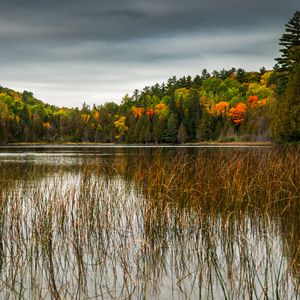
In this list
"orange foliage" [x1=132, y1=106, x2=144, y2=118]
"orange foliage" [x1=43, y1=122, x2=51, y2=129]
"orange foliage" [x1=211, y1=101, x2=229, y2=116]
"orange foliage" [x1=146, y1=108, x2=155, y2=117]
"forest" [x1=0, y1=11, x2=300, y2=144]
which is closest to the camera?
"forest" [x1=0, y1=11, x2=300, y2=144]

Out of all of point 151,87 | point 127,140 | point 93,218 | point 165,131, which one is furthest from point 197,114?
point 93,218

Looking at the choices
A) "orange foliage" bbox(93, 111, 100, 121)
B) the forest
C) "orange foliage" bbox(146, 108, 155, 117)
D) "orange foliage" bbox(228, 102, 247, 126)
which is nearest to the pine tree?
the forest

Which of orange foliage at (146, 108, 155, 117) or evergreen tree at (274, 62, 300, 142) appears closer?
evergreen tree at (274, 62, 300, 142)

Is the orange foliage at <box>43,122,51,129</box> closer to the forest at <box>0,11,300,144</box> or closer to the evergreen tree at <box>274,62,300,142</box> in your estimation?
the forest at <box>0,11,300,144</box>

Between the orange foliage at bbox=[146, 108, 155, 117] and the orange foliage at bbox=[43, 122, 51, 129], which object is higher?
the orange foliage at bbox=[146, 108, 155, 117]

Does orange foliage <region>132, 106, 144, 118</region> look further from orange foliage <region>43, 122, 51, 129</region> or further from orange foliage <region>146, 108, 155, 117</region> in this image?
orange foliage <region>43, 122, 51, 129</region>

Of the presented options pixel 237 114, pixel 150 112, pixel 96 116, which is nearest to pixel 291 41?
pixel 237 114

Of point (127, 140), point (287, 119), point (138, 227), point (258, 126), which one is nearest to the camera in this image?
point (138, 227)

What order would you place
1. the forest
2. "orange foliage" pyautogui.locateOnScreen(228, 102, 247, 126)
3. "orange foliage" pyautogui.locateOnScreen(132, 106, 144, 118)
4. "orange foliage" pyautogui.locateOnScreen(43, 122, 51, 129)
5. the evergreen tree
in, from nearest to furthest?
the evergreen tree < the forest < "orange foliage" pyautogui.locateOnScreen(228, 102, 247, 126) < "orange foliage" pyautogui.locateOnScreen(132, 106, 144, 118) < "orange foliage" pyautogui.locateOnScreen(43, 122, 51, 129)

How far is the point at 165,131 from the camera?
4360 inches

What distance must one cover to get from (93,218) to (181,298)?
413cm

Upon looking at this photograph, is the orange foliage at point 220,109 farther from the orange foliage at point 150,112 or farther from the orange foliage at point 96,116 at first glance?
the orange foliage at point 96,116

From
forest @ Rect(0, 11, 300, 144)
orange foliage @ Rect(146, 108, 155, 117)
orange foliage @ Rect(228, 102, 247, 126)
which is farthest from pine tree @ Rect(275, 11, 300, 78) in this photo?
orange foliage @ Rect(146, 108, 155, 117)

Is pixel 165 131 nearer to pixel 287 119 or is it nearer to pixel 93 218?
pixel 287 119
